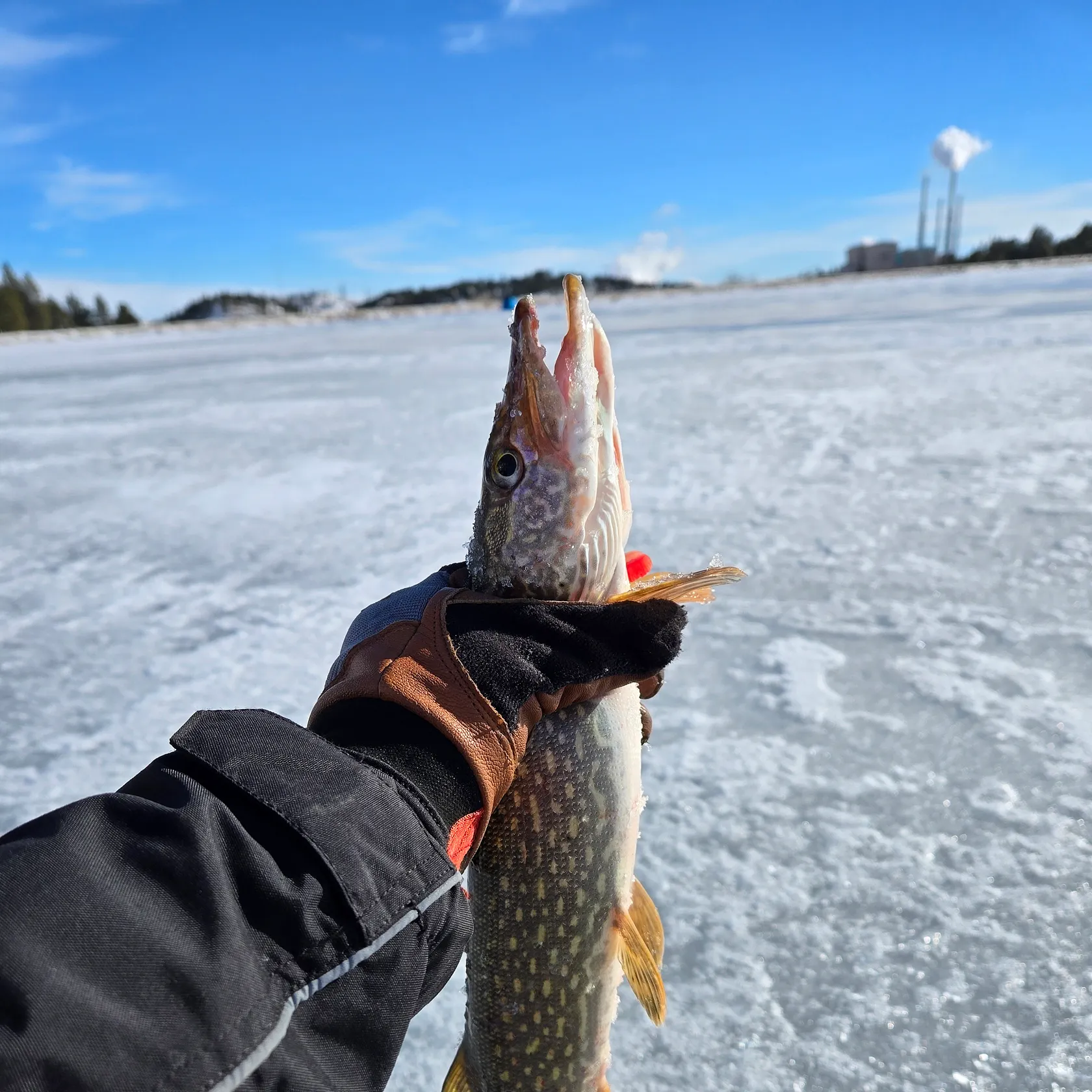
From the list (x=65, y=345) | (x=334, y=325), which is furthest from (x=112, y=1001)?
(x=334, y=325)

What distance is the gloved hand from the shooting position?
130 cm

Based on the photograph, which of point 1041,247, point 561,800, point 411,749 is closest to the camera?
point 411,749

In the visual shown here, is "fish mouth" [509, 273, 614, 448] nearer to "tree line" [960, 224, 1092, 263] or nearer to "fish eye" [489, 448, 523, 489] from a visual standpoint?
"fish eye" [489, 448, 523, 489]

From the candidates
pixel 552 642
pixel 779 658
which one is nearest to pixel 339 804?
pixel 552 642

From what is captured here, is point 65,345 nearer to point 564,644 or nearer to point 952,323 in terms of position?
point 952,323

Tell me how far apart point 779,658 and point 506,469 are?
1.68 m

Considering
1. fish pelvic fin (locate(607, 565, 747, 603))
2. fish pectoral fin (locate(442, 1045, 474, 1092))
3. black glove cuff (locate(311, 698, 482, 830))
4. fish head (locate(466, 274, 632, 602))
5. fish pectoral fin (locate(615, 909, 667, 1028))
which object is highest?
fish head (locate(466, 274, 632, 602))

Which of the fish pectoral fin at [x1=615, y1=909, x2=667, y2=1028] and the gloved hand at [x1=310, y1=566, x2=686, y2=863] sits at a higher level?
the gloved hand at [x1=310, y1=566, x2=686, y2=863]

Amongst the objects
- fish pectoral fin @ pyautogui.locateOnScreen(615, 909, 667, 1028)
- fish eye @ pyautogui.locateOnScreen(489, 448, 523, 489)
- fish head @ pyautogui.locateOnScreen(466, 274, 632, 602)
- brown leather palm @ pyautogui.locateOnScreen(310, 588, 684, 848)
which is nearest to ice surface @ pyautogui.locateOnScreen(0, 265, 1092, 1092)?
fish pectoral fin @ pyautogui.locateOnScreen(615, 909, 667, 1028)

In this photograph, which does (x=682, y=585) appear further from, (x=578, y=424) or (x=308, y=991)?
(x=308, y=991)

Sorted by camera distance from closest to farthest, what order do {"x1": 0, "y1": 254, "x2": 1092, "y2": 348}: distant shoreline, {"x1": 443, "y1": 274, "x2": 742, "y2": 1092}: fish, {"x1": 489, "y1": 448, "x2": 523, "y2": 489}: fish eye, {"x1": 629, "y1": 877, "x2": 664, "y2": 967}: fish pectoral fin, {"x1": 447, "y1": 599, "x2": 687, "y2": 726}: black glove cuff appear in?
{"x1": 447, "y1": 599, "x2": 687, "y2": 726}: black glove cuff
{"x1": 443, "y1": 274, "x2": 742, "y2": 1092}: fish
{"x1": 629, "y1": 877, "x2": 664, "y2": 967}: fish pectoral fin
{"x1": 489, "y1": 448, "x2": 523, "y2": 489}: fish eye
{"x1": 0, "y1": 254, "x2": 1092, "y2": 348}: distant shoreline

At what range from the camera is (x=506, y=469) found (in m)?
1.71

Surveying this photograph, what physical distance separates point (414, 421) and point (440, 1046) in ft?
22.3

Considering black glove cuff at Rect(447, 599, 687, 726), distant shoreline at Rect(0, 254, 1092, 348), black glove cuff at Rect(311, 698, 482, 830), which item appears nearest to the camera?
black glove cuff at Rect(311, 698, 482, 830)
